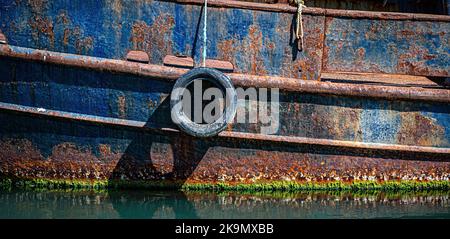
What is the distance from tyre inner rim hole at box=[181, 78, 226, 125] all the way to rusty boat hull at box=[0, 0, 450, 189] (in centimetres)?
18

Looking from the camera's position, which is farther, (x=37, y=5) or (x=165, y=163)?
(x=165, y=163)

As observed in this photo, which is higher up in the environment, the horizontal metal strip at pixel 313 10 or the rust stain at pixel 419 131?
the horizontal metal strip at pixel 313 10

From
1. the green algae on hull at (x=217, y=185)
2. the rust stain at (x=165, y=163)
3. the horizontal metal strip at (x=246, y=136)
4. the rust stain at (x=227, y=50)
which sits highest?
the rust stain at (x=227, y=50)

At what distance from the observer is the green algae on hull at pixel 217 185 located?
687 cm

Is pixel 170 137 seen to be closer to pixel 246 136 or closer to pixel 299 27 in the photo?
pixel 246 136

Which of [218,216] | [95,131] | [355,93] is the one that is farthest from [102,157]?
[355,93]

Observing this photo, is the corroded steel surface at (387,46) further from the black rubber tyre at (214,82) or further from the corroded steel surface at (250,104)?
the black rubber tyre at (214,82)

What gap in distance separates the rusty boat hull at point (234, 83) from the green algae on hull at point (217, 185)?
0.05m

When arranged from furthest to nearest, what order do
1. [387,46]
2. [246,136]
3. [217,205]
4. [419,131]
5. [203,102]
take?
1. [419,131]
2. [387,46]
3. [246,136]
4. [203,102]
5. [217,205]

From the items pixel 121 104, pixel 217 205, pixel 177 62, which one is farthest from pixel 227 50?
pixel 217 205

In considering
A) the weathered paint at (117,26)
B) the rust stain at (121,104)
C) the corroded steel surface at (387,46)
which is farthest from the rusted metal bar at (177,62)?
the corroded steel surface at (387,46)

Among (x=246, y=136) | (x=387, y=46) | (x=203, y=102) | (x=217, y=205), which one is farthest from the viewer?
(x=387, y=46)

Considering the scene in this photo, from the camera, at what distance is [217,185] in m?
6.90

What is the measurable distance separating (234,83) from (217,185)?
0.94m
